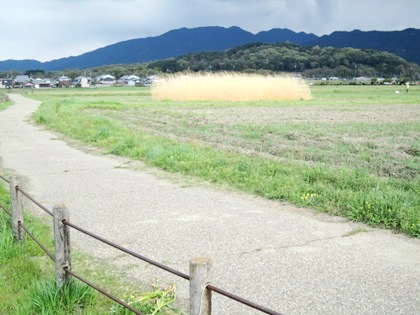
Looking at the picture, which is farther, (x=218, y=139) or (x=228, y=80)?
(x=228, y=80)

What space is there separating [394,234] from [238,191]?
9.53 ft

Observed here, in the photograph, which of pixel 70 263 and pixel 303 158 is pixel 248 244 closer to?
pixel 70 263

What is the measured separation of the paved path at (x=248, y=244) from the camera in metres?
4.09

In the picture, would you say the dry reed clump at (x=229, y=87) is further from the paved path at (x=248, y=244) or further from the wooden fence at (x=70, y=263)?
the wooden fence at (x=70, y=263)

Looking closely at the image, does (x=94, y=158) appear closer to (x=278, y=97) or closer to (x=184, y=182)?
(x=184, y=182)

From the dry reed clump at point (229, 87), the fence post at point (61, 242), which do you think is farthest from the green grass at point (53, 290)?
the dry reed clump at point (229, 87)

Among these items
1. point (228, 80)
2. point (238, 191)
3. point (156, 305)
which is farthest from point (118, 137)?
point (228, 80)

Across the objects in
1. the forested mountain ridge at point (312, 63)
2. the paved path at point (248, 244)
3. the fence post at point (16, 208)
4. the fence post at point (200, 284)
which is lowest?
the paved path at point (248, 244)

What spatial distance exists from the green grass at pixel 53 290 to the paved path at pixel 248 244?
0.25 meters

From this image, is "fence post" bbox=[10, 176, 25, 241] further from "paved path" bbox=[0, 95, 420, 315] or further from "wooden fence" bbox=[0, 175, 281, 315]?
"paved path" bbox=[0, 95, 420, 315]

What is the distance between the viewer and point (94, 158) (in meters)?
12.0

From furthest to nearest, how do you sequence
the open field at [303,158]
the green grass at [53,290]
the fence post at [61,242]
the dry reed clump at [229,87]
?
the dry reed clump at [229,87], the open field at [303,158], the fence post at [61,242], the green grass at [53,290]

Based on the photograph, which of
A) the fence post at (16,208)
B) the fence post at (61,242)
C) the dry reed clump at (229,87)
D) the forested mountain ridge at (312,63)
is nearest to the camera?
the fence post at (61,242)

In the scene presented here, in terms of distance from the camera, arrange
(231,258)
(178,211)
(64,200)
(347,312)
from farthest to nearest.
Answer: (64,200)
(178,211)
(231,258)
(347,312)
